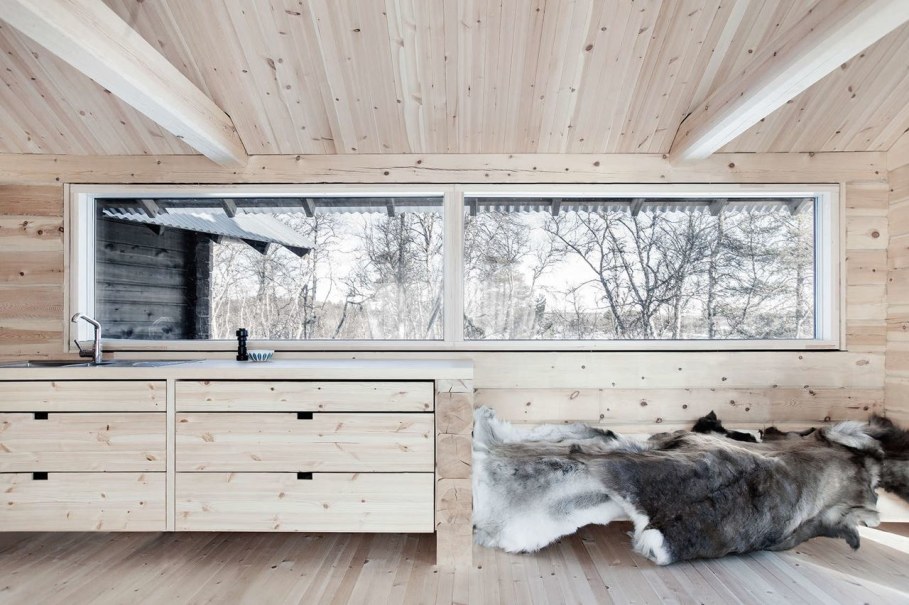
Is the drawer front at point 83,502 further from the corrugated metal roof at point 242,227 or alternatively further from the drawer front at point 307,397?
the corrugated metal roof at point 242,227

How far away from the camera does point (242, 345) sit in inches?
99.0

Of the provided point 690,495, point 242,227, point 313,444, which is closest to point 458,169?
point 242,227

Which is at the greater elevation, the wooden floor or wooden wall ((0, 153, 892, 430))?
wooden wall ((0, 153, 892, 430))

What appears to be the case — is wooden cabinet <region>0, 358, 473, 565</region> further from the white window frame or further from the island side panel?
the white window frame

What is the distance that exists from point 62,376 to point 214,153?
121 cm

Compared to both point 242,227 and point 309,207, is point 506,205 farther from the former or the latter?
point 242,227

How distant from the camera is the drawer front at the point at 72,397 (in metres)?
2.00

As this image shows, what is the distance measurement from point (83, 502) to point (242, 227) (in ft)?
4.96

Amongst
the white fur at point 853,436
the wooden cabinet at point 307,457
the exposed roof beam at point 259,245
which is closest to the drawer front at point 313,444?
the wooden cabinet at point 307,457

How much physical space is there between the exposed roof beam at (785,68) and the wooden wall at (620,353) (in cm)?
37

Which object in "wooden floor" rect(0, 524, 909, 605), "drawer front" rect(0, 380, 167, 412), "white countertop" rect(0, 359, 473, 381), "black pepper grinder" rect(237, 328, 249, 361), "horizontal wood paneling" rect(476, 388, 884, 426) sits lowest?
"wooden floor" rect(0, 524, 909, 605)

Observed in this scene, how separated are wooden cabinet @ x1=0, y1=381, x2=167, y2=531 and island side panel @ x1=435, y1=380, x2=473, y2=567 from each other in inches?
45.3

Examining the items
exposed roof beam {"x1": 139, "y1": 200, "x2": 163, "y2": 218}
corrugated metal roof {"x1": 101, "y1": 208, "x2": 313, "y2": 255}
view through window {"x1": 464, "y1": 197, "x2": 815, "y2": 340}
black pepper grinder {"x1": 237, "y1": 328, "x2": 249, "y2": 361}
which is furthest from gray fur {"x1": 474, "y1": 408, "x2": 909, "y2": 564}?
exposed roof beam {"x1": 139, "y1": 200, "x2": 163, "y2": 218}

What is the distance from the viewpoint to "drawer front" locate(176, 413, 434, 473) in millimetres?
1977
